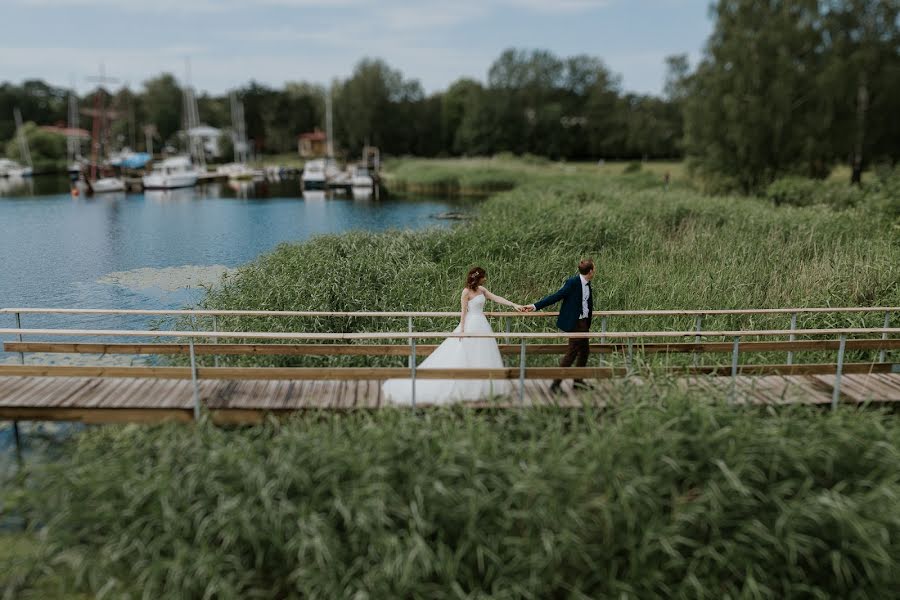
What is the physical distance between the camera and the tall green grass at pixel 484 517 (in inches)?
228

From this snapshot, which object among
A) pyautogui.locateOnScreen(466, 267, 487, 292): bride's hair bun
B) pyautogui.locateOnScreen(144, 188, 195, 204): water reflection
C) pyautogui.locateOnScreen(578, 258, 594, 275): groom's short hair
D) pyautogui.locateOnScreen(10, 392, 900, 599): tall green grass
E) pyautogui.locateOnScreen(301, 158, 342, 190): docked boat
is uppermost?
pyautogui.locateOnScreen(301, 158, 342, 190): docked boat

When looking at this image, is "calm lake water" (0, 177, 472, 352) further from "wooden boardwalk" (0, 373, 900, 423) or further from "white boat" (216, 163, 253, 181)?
"white boat" (216, 163, 253, 181)

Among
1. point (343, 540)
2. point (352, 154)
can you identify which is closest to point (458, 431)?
point (343, 540)

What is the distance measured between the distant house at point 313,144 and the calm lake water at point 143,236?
47640mm

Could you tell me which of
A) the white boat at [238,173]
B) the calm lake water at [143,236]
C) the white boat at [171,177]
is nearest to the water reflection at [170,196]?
the calm lake water at [143,236]

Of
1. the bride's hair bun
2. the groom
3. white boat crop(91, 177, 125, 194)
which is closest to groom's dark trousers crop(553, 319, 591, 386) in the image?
the groom

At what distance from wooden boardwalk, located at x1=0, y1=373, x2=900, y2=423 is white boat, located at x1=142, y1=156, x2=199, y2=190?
56.4 m

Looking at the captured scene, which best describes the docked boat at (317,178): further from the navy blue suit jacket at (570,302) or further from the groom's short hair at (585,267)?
the groom's short hair at (585,267)

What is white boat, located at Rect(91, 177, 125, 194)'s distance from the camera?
56281mm

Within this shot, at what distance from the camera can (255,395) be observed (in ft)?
28.8

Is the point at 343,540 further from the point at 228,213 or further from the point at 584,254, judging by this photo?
the point at 228,213

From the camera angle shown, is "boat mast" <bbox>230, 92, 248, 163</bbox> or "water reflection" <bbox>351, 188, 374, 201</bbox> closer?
"water reflection" <bbox>351, 188, 374, 201</bbox>

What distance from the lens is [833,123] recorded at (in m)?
37.8

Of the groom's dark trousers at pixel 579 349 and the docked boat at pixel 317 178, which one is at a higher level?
the docked boat at pixel 317 178
